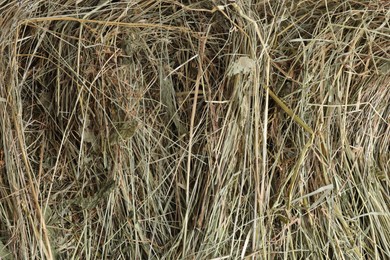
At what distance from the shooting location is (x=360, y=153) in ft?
3.60

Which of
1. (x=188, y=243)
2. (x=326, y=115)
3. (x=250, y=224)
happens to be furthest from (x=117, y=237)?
(x=326, y=115)

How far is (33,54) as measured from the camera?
1.08m

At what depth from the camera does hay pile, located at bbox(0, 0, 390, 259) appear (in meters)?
1.02

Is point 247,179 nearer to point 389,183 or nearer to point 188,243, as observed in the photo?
point 188,243

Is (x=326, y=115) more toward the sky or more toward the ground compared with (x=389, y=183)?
more toward the sky

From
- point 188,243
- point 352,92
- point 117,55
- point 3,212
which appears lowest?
point 188,243

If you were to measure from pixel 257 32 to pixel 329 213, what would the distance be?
0.40 metres

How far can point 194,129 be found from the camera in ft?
3.49

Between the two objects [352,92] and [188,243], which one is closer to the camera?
[188,243]

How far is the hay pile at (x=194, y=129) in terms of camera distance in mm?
1024

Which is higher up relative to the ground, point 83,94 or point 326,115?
point 83,94

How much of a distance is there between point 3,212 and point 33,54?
336 mm

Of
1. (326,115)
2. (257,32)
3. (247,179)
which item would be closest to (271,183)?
(247,179)

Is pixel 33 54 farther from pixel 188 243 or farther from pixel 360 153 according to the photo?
pixel 360 153
